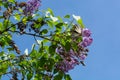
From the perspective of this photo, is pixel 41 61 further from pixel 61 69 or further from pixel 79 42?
pixel 79 42

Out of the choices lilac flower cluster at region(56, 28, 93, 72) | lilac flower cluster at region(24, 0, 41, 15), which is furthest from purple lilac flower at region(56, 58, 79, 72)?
lilac flower cluster at region(24, 0, 41, 15)

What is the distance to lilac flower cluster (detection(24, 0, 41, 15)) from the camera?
15.6 ft

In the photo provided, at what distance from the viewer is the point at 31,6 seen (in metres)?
4.80

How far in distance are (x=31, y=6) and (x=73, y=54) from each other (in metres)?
0.90

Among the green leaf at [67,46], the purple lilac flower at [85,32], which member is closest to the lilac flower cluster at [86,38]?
the purple lilac flower at [85,32]

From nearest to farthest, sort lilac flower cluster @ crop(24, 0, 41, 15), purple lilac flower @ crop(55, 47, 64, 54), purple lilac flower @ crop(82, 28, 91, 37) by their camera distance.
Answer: purple lilac flower @ crop(82, 28, 91, 37) < purple lilac flower @ crop(55, 47, 64, 54) < lilac flower cluster @ crop(24, 0, 41, 15)

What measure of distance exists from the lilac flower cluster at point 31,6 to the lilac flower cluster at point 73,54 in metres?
0.67

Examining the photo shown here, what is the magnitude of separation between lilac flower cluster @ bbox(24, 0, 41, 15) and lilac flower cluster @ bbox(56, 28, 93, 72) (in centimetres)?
67

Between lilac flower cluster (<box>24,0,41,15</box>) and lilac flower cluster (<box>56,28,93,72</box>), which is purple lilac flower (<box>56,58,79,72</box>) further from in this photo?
lilac flower cluster (<box>24,0,41,15</box>)

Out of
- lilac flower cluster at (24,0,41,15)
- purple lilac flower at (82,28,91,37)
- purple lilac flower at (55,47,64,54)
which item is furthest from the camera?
lilac flower cluster at (24,0,41,15)

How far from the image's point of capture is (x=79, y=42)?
4.36 m

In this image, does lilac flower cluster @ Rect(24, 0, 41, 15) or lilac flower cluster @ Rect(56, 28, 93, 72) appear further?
lilac flower cluster @ Rect(24, 0, 41, 15)

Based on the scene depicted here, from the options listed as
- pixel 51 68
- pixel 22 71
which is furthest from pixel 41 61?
pixel 22 71

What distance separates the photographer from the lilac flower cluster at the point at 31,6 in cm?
475
